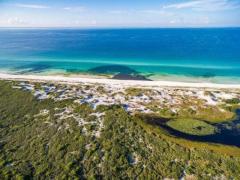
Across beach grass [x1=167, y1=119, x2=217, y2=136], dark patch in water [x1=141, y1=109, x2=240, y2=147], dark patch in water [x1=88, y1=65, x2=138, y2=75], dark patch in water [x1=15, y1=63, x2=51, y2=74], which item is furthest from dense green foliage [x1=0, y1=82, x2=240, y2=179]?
dark patch in water [x1=15, y1=63, x2=51, y2=74]

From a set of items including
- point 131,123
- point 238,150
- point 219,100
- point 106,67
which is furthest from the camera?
point 106,67

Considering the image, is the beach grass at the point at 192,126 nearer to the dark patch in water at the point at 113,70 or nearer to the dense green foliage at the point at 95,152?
the dense green foliage at the point at 95,152

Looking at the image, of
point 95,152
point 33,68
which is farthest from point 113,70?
point 95,152

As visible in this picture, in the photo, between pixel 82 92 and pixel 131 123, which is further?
pixel 82 92

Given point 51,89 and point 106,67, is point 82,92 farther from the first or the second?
point 106,67

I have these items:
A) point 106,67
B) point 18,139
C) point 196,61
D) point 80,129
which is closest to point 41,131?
point 18,139

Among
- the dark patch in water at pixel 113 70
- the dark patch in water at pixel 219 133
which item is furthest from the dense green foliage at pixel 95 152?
the dark patch in water at pixel 113 70

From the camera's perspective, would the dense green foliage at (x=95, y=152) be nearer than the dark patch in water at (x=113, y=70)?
Yes
